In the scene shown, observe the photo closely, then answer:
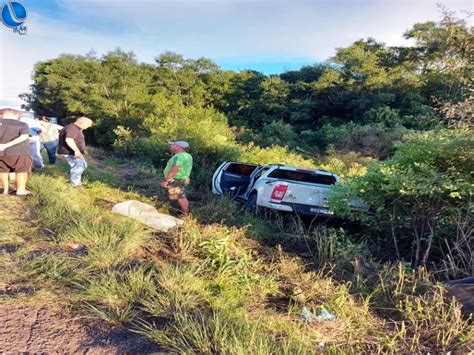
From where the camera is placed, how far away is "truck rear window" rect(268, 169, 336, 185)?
844 centimetres

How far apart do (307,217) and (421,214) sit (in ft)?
7.81

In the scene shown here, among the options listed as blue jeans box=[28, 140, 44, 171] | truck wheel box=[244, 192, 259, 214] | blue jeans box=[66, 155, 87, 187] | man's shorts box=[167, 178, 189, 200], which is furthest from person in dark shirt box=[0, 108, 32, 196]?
truck wheel box=[244, 192, 259, 214]

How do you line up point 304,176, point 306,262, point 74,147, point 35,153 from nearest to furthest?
point 306,262 → point 74,147 → point 304,176 → point 35,153

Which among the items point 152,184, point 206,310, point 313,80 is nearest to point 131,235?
point 206,310

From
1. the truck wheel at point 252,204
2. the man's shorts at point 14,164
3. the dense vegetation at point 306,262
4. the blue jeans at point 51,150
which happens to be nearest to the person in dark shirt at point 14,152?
the man's shorts at point 14,164

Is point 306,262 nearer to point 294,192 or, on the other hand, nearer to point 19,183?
point 294,192

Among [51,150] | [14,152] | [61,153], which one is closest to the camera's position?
[14,152]

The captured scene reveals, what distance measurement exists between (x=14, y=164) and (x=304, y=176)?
559 cm

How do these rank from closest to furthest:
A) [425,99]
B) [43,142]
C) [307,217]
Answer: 1. [307,217]
2. [43,142]
3. [425,99]

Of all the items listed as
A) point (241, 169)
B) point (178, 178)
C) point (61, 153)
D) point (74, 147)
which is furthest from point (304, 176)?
point (61, 153)

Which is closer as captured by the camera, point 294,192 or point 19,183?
point 19,183

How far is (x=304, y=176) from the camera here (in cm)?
861

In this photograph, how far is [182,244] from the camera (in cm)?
465

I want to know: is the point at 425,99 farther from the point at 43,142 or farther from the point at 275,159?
the point at 43,142
